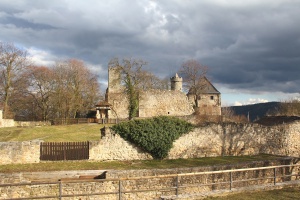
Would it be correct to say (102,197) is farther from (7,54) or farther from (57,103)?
(7,54)

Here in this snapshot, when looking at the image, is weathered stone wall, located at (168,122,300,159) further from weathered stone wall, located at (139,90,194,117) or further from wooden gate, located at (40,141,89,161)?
weathered stone wall, located at (139,90,194,117)

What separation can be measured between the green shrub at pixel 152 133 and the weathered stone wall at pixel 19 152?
4509 millimetres

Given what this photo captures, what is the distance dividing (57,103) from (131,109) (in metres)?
11.5

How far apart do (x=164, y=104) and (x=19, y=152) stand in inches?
1191

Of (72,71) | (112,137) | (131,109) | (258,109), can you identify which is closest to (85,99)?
(72,71)

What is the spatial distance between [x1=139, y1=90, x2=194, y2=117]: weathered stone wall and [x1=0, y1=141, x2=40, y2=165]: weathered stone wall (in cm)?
2798

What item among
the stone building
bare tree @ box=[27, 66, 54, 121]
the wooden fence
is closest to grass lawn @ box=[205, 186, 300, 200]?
the wooden fence

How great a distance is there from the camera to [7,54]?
44812 millimetres

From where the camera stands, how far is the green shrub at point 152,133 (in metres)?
19.1

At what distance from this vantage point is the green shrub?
19.1 m

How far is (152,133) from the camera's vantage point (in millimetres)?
19406

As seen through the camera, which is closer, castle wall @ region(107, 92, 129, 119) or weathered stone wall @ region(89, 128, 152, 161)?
weathered stone wall @ region(89, 128, 152, 161)

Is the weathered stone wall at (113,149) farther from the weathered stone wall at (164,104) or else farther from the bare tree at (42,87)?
the bare tree at (42,87)

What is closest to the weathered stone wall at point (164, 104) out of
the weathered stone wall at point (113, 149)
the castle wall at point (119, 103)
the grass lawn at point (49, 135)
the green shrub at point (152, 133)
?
the castle wall at point (119, 103)
